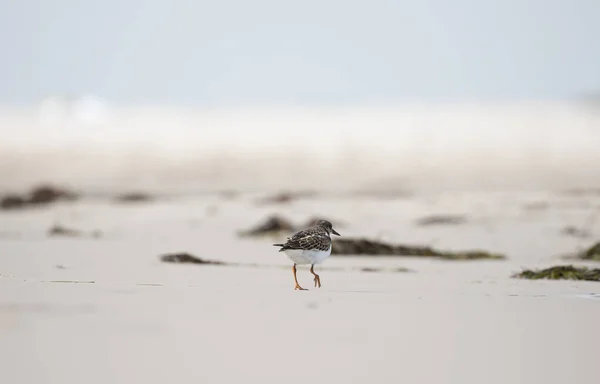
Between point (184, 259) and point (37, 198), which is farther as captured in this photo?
point (37, 198)

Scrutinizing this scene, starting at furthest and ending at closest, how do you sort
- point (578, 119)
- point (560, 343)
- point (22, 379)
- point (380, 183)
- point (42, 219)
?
point (578, 119) < point (380, 183) < point (42, 219) < point (560, 343) < point (22, 379)

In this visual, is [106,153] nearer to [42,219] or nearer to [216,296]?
[42,219]

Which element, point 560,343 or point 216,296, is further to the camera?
point 216,296

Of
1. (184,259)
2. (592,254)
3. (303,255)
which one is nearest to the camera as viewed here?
(303,255)

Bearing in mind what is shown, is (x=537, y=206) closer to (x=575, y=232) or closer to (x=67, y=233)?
(x=575, y=232)

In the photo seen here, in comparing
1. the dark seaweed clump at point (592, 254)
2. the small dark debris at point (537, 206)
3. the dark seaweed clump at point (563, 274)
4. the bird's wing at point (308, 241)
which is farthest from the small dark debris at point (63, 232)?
the small dark debris at point (537, 206)

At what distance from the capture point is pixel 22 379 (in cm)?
441

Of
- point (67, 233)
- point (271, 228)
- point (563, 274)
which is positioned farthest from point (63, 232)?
point (563, 274)

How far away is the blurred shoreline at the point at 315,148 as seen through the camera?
21.9 metres

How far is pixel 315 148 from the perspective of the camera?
25.9 m

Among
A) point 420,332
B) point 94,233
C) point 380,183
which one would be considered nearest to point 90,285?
point 420,332

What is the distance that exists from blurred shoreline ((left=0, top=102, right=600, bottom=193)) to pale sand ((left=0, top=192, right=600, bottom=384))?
35.8ft

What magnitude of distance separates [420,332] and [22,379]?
2.20m

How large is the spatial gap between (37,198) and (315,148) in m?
9.74
